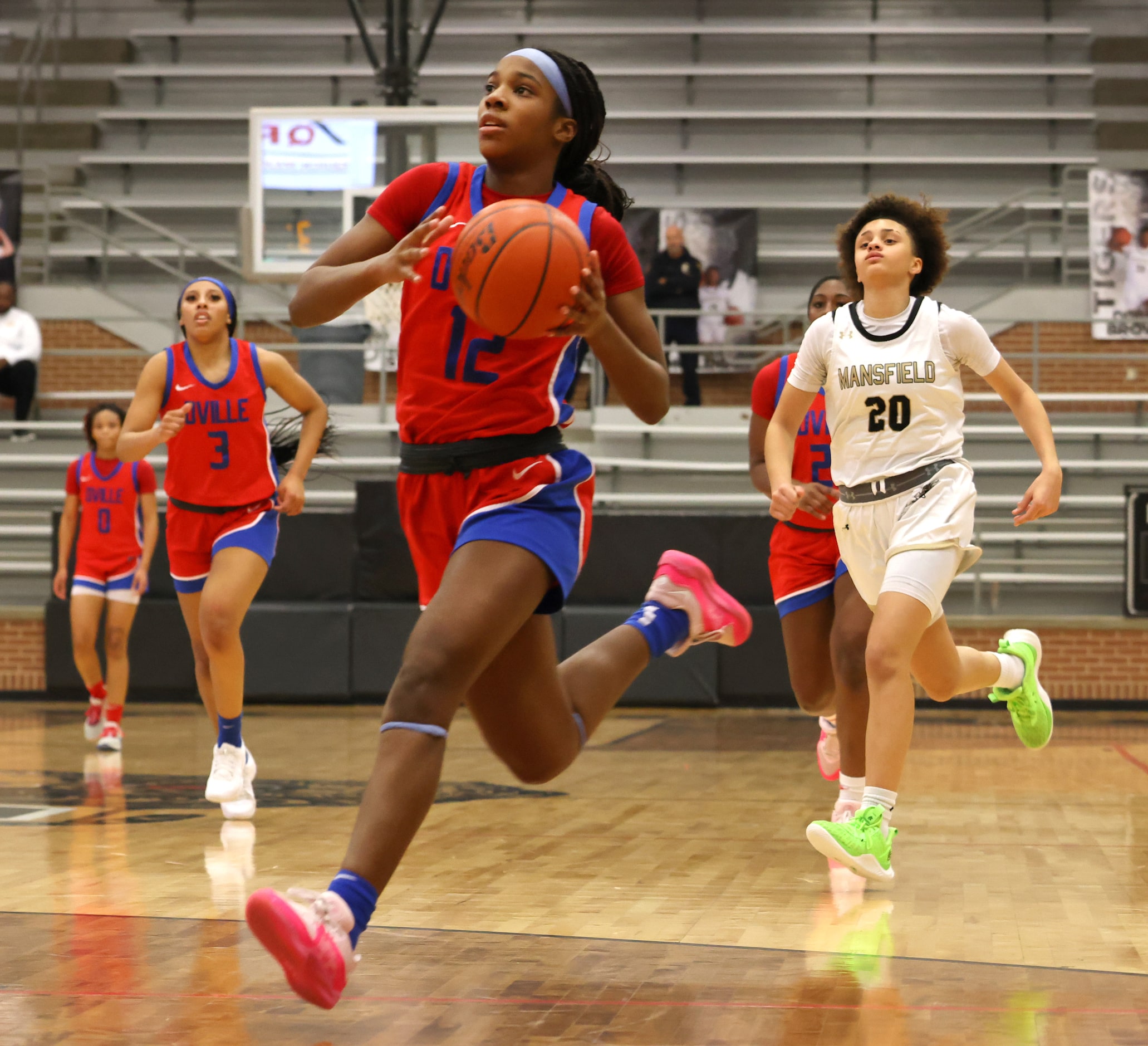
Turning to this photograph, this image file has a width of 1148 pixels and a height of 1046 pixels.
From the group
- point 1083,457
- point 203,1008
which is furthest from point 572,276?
point 1083,457

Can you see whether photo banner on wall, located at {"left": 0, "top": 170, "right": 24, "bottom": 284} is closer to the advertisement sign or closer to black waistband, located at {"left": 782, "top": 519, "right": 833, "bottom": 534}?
the advertisement sign

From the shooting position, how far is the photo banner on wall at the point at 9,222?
14.5 m

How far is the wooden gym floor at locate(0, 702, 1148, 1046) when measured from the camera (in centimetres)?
293

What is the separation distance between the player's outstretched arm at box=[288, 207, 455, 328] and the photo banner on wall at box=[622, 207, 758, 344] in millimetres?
11664

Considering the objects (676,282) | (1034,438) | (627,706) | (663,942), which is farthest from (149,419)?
(676,282)

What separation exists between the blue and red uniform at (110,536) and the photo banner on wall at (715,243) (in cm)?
676

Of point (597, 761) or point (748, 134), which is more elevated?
point (748, 134)

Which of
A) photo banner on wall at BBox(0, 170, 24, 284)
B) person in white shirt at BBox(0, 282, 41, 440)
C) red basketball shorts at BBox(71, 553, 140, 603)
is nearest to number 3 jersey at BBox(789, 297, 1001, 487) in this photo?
red basketball shorts at BBox(71, 553, 140, 603)

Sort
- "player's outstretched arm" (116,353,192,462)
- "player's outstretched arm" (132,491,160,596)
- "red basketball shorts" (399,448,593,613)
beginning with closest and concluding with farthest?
"red basketball shorts" (399,448,593,613) < "player's outstretched arm" (116,353,192,462) < "player's outstretched arm" (132,491,160,596)

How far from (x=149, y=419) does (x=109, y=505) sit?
3.69m

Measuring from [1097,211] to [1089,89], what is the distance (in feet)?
9.31

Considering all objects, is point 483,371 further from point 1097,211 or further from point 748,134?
point 748,134

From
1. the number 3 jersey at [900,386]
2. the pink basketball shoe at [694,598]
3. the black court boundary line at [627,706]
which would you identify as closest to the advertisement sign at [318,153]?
the black court boundary line at [627,706]

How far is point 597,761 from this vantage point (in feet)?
25.4
